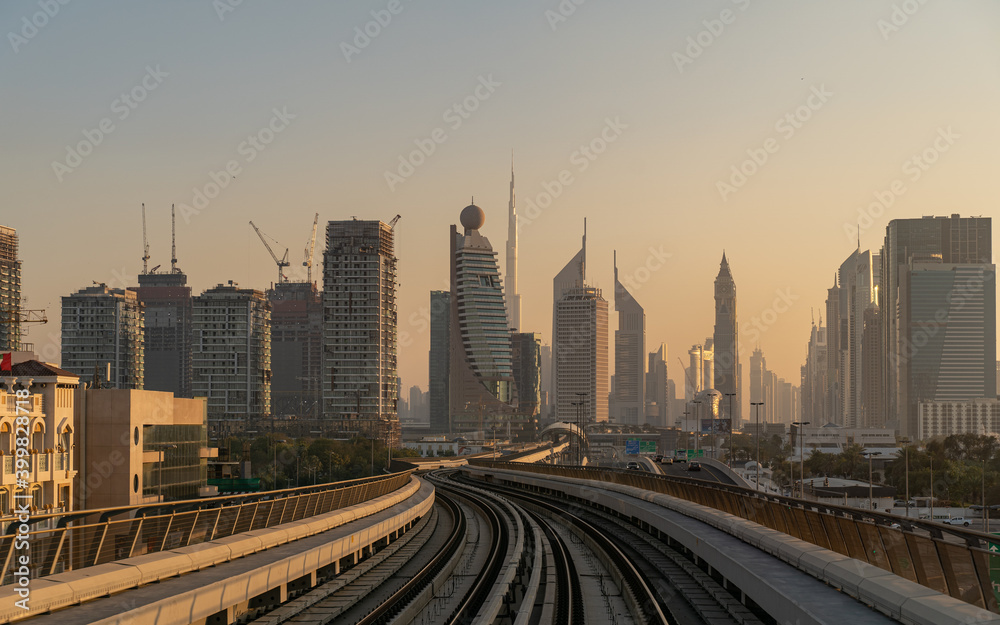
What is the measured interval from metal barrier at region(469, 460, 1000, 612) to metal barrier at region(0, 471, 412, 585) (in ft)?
45.3

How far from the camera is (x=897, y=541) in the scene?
57.9ft

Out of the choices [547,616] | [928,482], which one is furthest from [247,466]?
[928,482]

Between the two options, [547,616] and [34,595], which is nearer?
[34,595]

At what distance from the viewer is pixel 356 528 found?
31.8 metres

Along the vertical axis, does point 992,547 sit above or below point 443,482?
above

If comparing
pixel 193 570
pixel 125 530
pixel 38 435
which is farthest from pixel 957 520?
pixel 125 530

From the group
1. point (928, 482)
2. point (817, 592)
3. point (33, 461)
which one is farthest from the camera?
point (928, 482)

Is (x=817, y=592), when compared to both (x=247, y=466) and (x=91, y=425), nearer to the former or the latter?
(x=91, y=425)

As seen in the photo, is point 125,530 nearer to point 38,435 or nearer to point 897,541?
point 897,541

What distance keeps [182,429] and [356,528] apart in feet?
139

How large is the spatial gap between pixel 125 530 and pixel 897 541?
1429 centimetres

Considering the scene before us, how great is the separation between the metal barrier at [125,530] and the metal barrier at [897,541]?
544 inches

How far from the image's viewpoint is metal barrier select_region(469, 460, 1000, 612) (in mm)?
14562

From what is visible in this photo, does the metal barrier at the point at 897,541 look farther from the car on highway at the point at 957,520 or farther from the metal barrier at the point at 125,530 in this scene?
the car on highway at the point at 957,520
